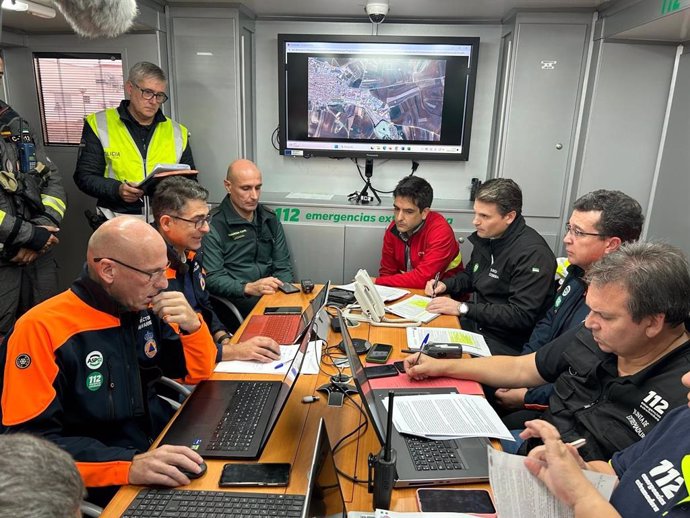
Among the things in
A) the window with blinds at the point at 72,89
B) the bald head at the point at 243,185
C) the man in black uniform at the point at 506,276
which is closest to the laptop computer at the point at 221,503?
the man in black uniform at the point at 506,276

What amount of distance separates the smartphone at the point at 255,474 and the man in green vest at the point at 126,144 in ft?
7.43

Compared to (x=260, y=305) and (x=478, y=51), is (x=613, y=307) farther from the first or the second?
(x=478, y=51)

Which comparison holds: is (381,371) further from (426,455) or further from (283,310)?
(283,310)

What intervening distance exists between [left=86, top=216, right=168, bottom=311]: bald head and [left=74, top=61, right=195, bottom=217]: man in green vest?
67.0 inches

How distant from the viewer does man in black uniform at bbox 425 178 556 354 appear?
235 centimetres

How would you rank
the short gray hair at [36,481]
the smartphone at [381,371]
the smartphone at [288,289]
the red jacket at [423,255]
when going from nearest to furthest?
the short gray hair at [36,481] < the smartphone at [381,371] < the smartphone at [288,289] < the red jacket at [423,255]

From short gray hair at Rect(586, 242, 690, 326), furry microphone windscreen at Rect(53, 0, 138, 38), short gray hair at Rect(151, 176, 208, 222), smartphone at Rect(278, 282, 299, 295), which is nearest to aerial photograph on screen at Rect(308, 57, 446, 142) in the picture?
smartphone at Rect(278, 282, 299, 295)

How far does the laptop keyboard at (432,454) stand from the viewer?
1.23 metres

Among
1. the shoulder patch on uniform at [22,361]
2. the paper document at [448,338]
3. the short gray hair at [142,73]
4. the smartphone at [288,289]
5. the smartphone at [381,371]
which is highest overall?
the short gray hair at [142,73]

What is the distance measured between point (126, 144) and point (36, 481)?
299cm

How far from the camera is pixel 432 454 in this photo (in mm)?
1273

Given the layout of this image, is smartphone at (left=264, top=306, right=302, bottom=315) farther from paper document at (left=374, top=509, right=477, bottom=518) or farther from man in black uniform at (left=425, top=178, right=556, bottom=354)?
paper document at (left=374, top=509, right=477, bottom=518)

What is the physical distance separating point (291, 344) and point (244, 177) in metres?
1.36

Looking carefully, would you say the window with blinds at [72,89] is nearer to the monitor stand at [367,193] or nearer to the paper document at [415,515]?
the monitor stand at [367,193]
